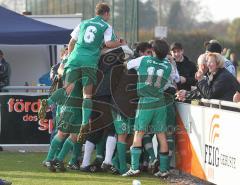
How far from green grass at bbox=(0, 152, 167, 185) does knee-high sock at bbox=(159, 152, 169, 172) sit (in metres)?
0.20

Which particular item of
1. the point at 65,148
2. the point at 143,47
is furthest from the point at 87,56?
the point at 65,148

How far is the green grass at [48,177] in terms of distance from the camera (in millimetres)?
10094

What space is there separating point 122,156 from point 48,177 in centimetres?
115

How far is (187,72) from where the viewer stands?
1227 centimetres

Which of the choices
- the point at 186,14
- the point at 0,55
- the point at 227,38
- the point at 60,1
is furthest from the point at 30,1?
the point at 186,14

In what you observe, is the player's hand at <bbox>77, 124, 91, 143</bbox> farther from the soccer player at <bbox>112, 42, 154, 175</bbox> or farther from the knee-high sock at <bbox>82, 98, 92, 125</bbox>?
the soccer player at <bbox>112, 42, 154, 175</bbox>

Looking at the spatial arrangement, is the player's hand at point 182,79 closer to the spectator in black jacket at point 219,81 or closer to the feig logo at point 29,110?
the spectator in black jacket at point 219,81

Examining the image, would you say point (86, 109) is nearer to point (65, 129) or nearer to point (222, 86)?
point (65, 129)

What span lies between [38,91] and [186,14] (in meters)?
72.2

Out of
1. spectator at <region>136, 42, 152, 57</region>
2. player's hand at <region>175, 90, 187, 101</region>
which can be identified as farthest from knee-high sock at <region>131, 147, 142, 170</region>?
spectator at <region>136, 42, 152, 57</region>

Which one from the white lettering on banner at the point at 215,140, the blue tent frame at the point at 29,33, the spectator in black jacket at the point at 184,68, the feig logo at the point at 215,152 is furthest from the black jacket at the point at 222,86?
the blue tent frame at the point at 29,33

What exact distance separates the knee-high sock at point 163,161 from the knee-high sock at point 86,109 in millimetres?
1247

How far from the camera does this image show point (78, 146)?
37.4 feet

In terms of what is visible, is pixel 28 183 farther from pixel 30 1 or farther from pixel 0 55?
pixel 30 1
